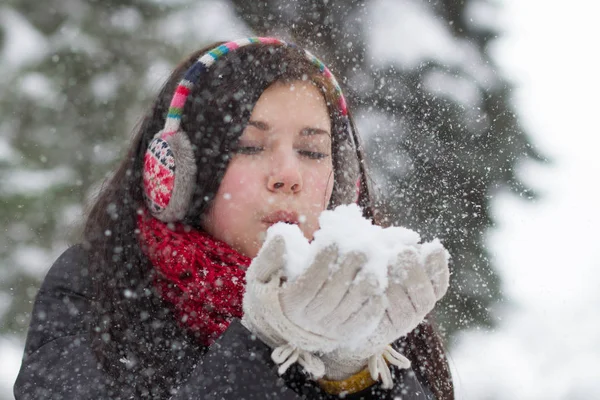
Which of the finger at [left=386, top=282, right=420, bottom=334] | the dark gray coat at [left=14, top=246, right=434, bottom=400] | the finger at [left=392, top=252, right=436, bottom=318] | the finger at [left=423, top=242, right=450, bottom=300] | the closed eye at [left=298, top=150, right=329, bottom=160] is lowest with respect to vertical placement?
the dark gray coat at [left=14, top=246, right=434, bottom=400]

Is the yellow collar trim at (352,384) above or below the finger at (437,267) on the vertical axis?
below

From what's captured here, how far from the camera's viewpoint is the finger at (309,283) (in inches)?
41.1

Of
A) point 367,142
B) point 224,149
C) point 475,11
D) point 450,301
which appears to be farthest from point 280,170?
point 475,11

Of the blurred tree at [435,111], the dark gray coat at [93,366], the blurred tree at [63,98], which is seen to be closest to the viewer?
the dark gray coat at [93,366]

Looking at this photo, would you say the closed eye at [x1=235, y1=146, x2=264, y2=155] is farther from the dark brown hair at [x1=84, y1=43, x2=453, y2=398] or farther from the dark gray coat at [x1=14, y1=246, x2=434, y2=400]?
the dark gray coat at [x1=14, y1=246, x2=434, y2=400]

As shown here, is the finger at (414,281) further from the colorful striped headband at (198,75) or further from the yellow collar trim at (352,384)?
the colorful striped headband at (198,75)

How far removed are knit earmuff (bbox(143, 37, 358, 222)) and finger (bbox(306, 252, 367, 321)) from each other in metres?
0.81

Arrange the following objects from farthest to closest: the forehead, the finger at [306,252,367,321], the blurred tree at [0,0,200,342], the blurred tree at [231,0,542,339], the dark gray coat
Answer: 1. the blurred tree at [0,0,200,342]
2. the blurred tree at [231,0,542,339]
3. the forehead
4. the dark gray coat
5. the finger at [306,252,367,321]

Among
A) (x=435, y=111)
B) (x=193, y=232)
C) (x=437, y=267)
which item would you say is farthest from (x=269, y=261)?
(x=435, y=111)

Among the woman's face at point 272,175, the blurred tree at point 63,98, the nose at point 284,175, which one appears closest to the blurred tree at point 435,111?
the blurred tree at point 63,98

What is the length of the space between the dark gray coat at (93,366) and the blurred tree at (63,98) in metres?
3.80

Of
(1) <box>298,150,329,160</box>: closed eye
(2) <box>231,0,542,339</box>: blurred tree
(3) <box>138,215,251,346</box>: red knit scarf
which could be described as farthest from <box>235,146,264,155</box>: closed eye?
(2) <box>231,0,542,339</box>: blurred tree

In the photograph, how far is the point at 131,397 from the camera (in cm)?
158

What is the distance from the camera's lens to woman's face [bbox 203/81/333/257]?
1.72m
